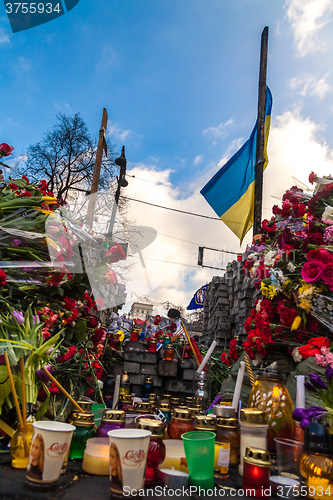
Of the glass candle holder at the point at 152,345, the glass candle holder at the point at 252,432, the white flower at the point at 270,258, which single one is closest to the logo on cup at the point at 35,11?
the white flower at the point at 270,258

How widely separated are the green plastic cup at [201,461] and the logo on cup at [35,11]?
2.78 metres

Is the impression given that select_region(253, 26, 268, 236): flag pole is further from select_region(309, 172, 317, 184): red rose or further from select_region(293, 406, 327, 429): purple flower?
select_region(293, 406, 327, 429): purple flower

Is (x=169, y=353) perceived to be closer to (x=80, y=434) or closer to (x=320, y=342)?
(x=320, y=342)

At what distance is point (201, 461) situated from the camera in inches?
34.4

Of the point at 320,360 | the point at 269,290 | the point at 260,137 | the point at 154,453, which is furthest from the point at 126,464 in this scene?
the point at 260,137

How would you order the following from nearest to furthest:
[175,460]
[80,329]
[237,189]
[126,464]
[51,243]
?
[126,464] → [175,460] → [51,243] → [80,329] → [237,189]

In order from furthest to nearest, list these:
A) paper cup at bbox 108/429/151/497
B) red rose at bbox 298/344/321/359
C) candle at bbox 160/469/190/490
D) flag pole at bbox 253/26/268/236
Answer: flag pole at bbox 253/26/268/236, red rose at bbox 298/344/321/359, candle at bbox 160/469/190/490, paper cup at bbox 108/429/151/497

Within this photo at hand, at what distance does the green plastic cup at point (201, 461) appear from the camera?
871mm

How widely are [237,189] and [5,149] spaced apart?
3.60 metres

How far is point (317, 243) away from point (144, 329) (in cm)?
270

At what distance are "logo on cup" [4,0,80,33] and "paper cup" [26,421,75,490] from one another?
2616 millimetres

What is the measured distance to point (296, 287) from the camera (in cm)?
222

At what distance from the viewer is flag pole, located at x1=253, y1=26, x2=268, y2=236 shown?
4.19m

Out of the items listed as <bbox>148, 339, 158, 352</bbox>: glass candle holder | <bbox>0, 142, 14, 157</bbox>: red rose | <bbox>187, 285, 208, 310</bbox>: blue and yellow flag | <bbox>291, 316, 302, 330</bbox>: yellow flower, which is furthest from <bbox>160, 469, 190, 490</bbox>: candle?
<bbox>187, 285, 208, 310</bbox>: blue and yellow flag
